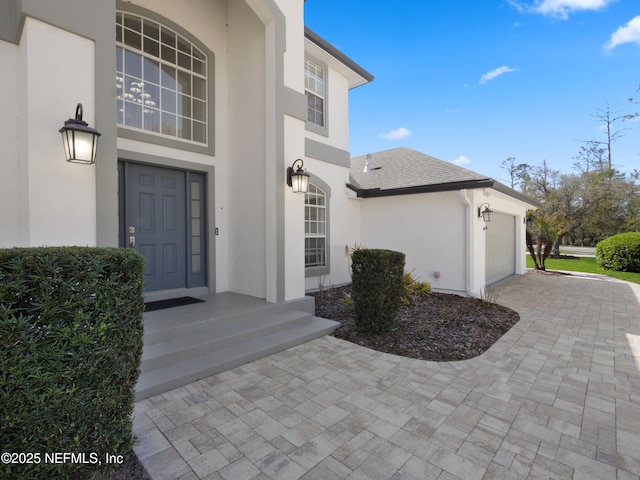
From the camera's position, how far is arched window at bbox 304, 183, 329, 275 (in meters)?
7.86

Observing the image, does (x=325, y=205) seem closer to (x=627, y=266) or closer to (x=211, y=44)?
(x=211, y=44)

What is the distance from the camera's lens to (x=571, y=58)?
11.6 meters

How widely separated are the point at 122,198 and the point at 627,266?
1860 cm

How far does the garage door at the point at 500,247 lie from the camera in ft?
31.4

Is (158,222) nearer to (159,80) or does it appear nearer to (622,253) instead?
(159,80)

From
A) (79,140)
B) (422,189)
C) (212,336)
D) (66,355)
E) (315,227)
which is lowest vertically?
(212,336)

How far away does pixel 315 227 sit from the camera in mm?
8070

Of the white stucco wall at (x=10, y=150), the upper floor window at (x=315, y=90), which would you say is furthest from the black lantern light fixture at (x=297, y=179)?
the white stucco wall at (x=10, y=150)

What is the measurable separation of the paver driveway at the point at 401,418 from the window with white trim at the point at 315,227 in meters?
3.72

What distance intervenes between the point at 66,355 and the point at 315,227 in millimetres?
6533

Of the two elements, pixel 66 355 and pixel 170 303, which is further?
pixel 170 303

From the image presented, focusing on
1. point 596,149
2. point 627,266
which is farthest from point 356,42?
point 596,149

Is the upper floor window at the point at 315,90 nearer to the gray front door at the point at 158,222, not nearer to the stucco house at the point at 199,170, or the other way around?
the stucco house at the point at 199,170

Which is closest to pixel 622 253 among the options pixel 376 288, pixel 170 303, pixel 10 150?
pixel 376 288
